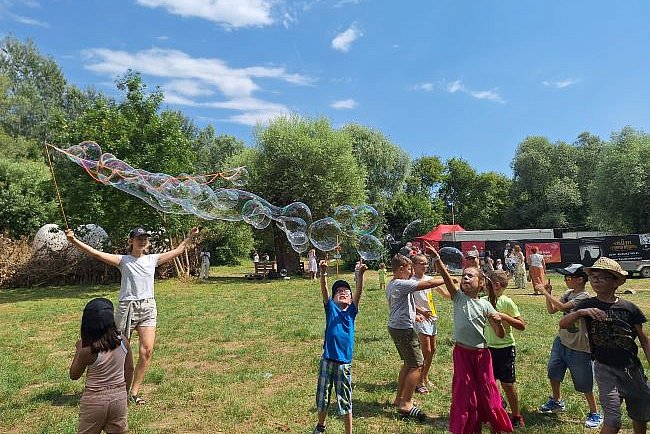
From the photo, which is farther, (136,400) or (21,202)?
(21,202)

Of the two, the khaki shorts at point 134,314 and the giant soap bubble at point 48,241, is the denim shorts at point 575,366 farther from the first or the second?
the giant soap bubble at point 48,241

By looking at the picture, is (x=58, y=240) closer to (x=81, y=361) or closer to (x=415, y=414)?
(x=81, y=361)

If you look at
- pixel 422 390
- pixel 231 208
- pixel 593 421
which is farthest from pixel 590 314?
pixel 231 208

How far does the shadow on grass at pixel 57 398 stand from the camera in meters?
6.20

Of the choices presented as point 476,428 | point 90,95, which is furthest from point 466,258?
point 90,95

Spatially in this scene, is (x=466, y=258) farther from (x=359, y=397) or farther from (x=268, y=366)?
(x=268, y=366)

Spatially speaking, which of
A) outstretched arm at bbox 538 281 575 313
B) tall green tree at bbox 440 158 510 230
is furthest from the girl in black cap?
tall green tree at bbox 440 158 510 230

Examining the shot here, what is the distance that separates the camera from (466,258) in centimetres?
575

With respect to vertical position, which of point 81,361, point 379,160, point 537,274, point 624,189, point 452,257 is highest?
point 379,160

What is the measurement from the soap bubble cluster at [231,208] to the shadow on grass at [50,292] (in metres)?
10.9

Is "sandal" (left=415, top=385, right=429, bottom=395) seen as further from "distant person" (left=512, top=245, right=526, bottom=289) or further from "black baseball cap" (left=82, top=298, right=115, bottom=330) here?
"distant person" (left=512, top=245, right=526, bottom=289)

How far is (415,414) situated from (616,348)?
2354mm

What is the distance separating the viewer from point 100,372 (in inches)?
140

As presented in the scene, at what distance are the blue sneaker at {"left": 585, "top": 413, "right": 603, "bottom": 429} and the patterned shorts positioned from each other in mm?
2757
